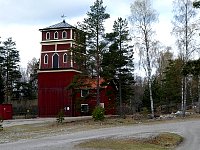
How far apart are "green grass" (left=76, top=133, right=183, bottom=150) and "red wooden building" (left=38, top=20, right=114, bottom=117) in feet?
125

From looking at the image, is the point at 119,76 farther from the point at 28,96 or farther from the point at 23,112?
the point at 28,96

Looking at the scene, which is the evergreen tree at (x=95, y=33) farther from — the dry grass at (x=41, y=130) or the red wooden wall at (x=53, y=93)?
the red wooden wall at (x=53, y=93)

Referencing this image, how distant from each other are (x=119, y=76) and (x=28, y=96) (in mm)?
35130

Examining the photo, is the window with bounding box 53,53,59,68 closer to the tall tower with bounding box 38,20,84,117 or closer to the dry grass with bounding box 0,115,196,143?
the tall tower with bounding box 38,20,84,117

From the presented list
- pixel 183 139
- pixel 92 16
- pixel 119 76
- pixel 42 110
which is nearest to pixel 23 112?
pixel 42 110

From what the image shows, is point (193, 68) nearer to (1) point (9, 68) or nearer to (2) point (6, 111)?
(2) point (6, 111)

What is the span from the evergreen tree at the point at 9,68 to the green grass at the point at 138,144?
5869 cm

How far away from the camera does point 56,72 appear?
202 feet

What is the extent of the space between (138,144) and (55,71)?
43.2 m

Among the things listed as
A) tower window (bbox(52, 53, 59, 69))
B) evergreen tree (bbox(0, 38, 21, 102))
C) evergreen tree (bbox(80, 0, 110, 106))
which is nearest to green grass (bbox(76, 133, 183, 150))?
evergreen tree (bbox(80, 0, 110, 106))

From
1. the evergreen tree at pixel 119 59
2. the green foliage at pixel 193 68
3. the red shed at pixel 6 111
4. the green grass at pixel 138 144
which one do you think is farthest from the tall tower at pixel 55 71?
the green grass at pixel 138 144

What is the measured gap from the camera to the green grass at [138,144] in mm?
18141

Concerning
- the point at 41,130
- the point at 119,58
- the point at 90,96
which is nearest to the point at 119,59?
the point at 119,58

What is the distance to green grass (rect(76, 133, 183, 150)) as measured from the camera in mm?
18141
